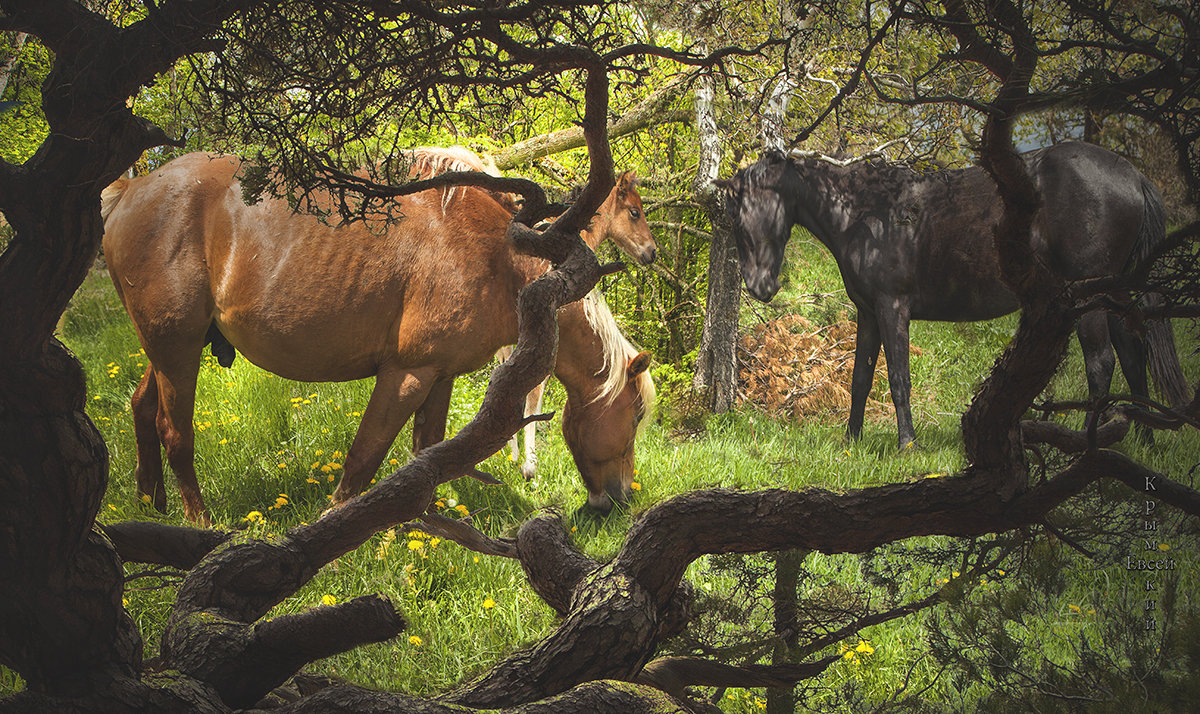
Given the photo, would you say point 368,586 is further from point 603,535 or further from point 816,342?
point 816,342

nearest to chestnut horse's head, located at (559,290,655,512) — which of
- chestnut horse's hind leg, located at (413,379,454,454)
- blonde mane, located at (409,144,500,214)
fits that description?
chestnut horse's hind leg, located at (413,379,454,454)

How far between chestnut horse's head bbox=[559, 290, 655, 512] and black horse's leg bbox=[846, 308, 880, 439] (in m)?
1.99

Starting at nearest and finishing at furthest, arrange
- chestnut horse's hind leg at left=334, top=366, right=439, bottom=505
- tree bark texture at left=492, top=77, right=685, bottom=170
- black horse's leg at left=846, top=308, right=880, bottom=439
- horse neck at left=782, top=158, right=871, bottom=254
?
chestnut horse's hind leg at left=334, top=366, right=439, bottom=505, horse neck at left=782, top=158, right=871, bottom=254, black horse's leg at left=846, top=308, right=880, bottom=439, tree bark texture at left=492, top=77, right=685, bottom=170

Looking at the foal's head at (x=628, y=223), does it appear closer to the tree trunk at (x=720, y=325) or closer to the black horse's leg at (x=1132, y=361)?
the tree trunk at (x=720, y=325)

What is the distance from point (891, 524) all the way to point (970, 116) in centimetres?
127

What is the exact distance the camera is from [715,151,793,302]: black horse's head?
222 inches

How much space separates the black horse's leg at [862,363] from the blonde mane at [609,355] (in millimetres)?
2021

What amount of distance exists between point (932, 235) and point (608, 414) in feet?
8.03

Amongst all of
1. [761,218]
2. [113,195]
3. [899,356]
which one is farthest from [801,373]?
[113,195]

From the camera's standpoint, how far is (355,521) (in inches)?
91.5

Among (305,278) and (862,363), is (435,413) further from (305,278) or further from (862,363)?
(862,363)

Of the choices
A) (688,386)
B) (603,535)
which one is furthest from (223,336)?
(688,386)

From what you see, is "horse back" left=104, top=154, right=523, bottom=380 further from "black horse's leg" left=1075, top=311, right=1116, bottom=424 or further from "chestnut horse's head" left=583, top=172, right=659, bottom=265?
"black horse's leg" left=1075, top=311, right=1116, bottom=424

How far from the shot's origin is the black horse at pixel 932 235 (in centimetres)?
437
